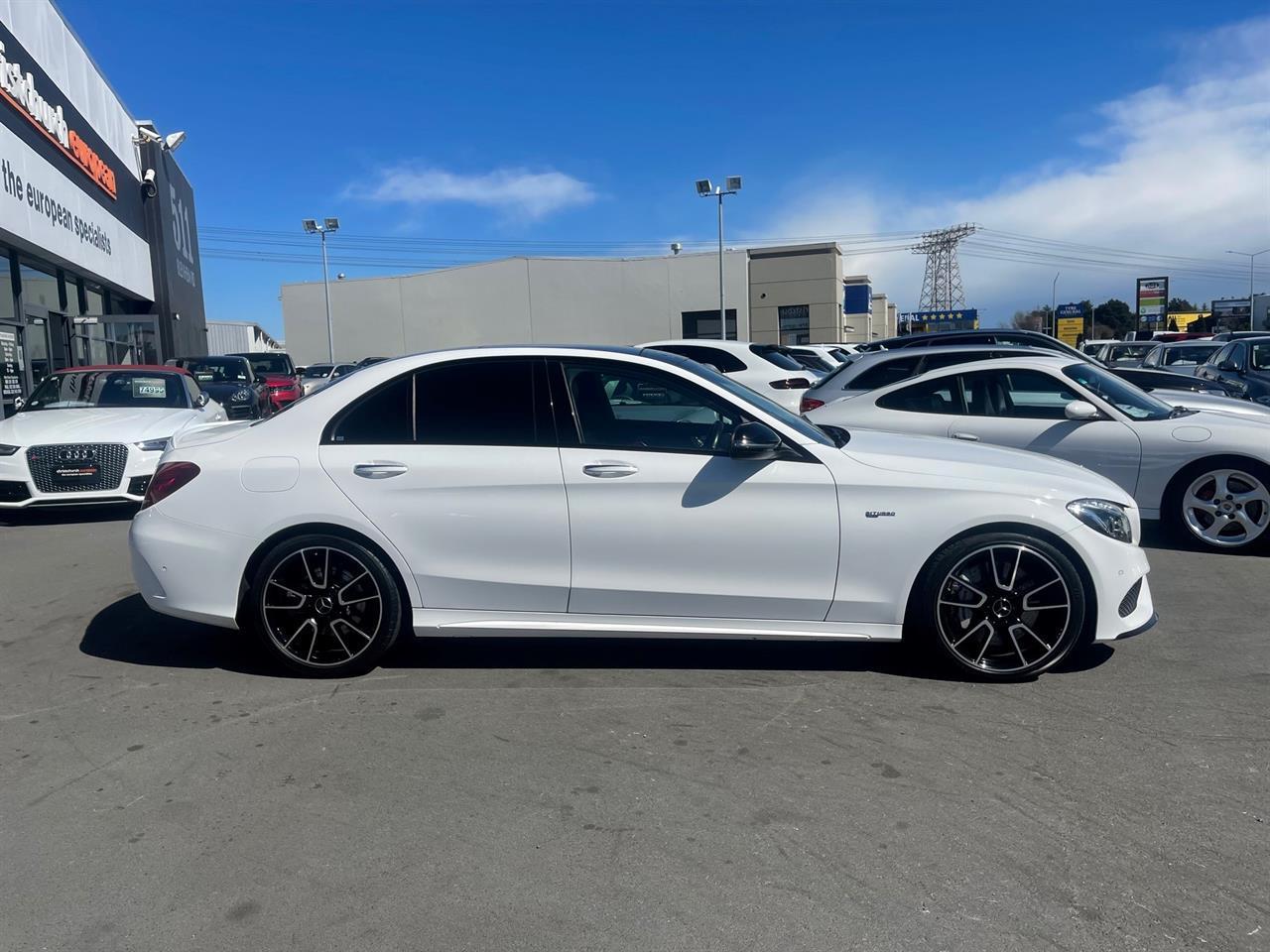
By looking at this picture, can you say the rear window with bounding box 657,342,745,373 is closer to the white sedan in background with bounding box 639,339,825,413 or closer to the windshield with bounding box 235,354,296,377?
the white sedan in background with bounding box 639,339,825,413

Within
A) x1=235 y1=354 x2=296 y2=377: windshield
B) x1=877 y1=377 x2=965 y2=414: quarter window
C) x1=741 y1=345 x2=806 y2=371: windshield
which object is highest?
x1=235 y1=354 x2=296 y2=377: windshield

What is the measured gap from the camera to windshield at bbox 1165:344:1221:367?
65.2 ft

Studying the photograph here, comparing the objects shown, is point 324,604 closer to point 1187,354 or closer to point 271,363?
point 1187,354

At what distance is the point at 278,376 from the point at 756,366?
1587 cm

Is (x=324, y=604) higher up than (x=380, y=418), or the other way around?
(x=380, y=418)

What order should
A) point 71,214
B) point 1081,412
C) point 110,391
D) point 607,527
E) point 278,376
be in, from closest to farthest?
point 607,527, point 1081,412, point 110,391, point 71,214, point 278,376

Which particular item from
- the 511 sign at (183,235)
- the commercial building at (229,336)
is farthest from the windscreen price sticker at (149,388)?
the commercial building at (229,336)

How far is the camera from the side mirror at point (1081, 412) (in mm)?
7684

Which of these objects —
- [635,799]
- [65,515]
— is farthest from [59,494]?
[635,799]

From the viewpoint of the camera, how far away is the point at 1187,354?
66.4ft

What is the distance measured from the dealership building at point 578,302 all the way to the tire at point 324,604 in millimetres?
45151

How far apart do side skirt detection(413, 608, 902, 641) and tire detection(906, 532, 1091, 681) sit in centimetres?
23

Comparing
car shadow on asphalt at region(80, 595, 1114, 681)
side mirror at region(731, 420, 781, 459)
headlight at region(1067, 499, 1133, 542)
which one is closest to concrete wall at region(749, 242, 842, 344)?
car shadow on asphalt at region(80, 595, 1114, 681)

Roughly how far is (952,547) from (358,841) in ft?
9.28
